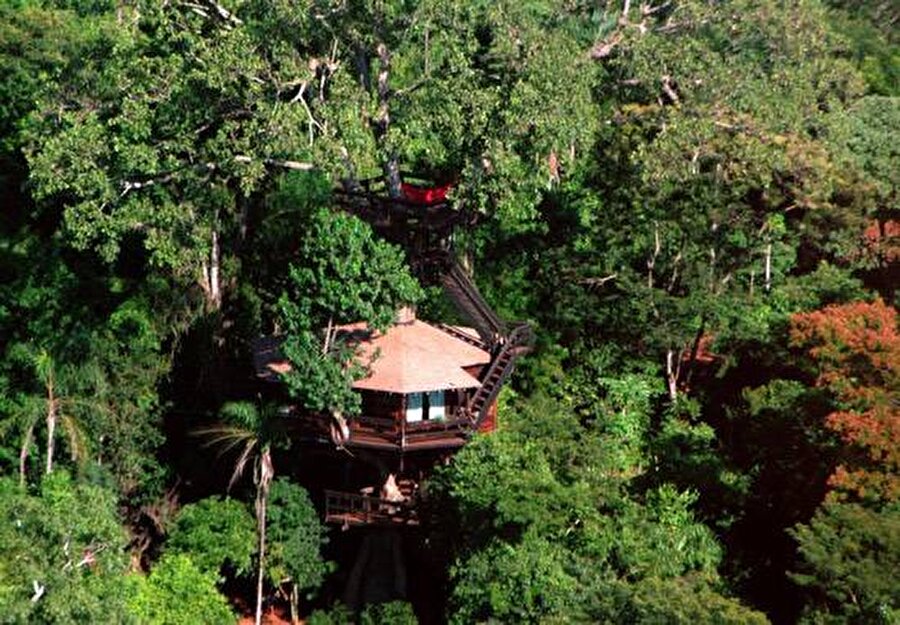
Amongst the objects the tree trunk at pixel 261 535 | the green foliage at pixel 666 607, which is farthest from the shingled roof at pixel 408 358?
the green foliage at pixel 666 607

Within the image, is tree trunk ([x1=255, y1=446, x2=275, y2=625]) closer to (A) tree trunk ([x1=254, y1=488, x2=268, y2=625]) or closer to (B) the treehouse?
(A) tree trunk ([x1=254, y1=488, x2=268, y2=625])

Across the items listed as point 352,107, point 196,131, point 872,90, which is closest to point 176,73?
point 196,131

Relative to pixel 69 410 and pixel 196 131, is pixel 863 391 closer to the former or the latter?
pixel 196 131

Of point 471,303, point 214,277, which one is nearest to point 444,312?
point 471,303

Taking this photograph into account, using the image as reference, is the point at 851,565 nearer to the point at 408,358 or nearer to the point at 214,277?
the point at 408,358

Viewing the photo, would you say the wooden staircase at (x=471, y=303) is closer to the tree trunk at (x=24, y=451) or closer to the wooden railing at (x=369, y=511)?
the wooden railing at (x=369, y=511)

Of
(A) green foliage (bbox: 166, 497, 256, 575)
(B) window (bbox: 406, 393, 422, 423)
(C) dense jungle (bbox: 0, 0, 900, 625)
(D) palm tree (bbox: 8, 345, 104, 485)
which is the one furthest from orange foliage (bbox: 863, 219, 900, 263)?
(D) palm tree (bbox: 8, 345, 104, 485)

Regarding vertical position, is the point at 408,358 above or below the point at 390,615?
above
